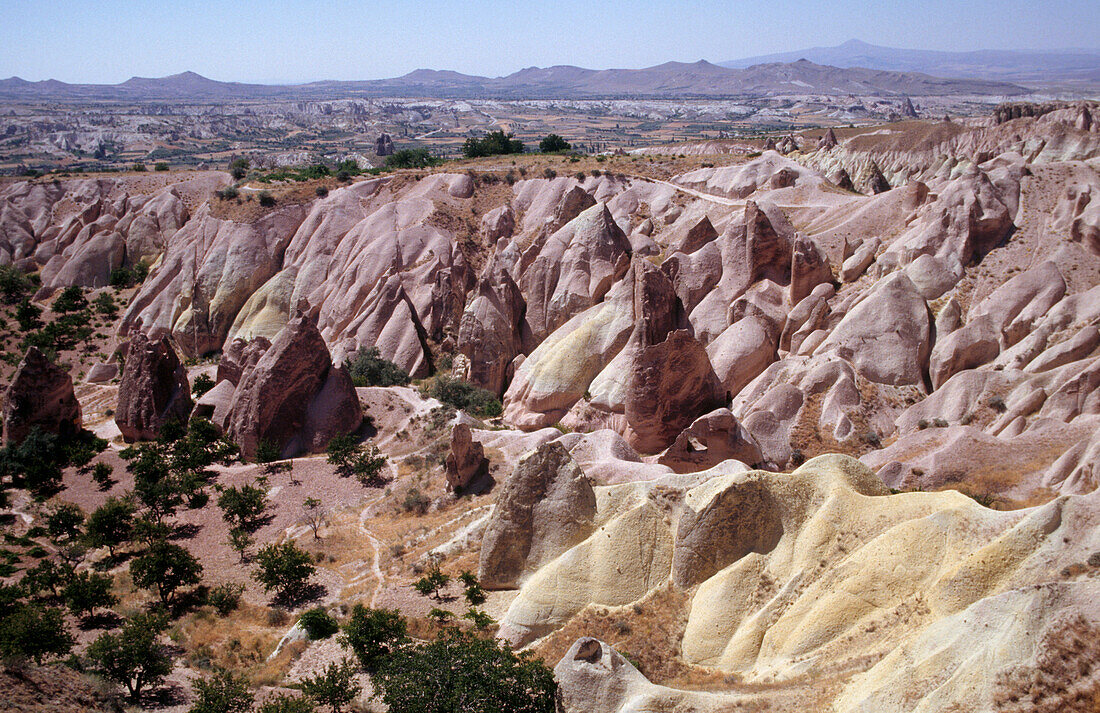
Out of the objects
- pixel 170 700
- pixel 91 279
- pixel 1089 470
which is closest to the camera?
pixel 170 700

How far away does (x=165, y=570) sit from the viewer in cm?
2384

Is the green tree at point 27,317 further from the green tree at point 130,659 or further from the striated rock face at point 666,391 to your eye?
the striated rock face at point 666,391

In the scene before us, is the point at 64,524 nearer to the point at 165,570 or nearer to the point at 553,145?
the point at 165,570

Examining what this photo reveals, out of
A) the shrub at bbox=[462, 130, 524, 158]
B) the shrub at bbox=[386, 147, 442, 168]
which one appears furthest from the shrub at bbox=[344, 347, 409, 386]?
the shrub at bbox=[462, 130, 524, 158]

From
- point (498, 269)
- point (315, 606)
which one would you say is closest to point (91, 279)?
point (498, 269)

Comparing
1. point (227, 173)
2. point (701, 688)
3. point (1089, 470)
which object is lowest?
point (701, 688)

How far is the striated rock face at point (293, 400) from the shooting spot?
122 ft

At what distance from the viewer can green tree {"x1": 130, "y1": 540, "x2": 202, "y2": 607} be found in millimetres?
23594

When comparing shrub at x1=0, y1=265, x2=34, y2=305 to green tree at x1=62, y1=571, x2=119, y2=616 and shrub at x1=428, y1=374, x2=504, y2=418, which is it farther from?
green tree at x1=62, y1=571, x2=119, y2=616

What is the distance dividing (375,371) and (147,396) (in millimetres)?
14294

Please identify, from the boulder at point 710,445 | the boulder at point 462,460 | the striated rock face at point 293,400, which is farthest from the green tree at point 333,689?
the striated rock face at point 293,400

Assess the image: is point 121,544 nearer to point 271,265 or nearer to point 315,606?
point 315,606

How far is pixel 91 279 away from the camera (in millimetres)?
74000

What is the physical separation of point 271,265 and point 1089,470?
2538 inches
